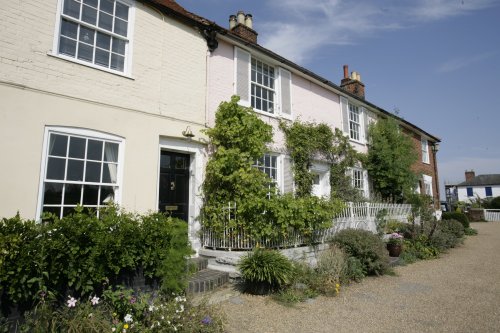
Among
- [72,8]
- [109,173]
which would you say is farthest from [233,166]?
[72,8]

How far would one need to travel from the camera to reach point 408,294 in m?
6.07

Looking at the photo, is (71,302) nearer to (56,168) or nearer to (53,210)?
(53,210)

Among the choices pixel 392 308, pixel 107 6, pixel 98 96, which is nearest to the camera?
pixel 392 308

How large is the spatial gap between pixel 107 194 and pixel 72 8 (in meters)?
3.87

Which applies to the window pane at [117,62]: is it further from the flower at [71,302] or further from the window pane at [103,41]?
the flower at [71,302]

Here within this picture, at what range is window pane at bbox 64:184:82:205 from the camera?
19.0 ft

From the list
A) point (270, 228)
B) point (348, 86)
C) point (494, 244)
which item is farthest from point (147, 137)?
point (494, 244)

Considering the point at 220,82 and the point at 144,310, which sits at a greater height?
the point at 220,82

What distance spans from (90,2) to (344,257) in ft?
26.4

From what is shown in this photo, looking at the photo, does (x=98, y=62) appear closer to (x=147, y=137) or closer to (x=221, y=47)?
(x=147, y=137)

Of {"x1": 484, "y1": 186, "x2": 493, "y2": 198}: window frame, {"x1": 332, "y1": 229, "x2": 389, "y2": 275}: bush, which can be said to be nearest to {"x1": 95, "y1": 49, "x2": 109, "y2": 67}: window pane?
{"x1": 332, "y1": 229, "x2": 389, "y2": 275}: bush

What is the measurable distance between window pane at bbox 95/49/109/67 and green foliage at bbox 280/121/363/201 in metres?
5.67

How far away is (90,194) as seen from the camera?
611cm

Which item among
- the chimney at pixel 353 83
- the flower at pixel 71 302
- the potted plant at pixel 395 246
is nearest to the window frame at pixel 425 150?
the chimney at pixel 353 83
